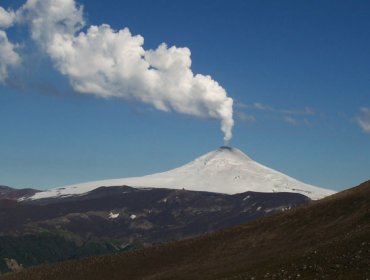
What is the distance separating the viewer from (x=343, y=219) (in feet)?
290

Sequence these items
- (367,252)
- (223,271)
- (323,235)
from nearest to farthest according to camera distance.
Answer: (367,252)
(223,271)
(323,235)

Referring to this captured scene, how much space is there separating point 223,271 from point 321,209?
105 ft

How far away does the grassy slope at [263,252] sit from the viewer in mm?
57875

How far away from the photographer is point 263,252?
284 ft

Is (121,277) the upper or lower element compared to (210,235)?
lower

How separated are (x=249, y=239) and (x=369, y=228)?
119 ft

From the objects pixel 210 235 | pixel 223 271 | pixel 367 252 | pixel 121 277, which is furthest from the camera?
pixel 210 235

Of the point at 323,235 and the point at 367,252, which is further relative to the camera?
the point at 323,235

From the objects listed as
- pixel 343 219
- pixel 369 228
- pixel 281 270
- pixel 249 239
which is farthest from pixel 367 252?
pixel 249 239

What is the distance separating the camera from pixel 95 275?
10475 cm

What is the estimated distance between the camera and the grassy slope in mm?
57875

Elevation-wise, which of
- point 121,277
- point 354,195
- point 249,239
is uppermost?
point 354,195

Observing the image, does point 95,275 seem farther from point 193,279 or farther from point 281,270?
point 281,270

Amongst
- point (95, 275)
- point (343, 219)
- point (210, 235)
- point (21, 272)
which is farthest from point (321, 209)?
point (21, 272)
